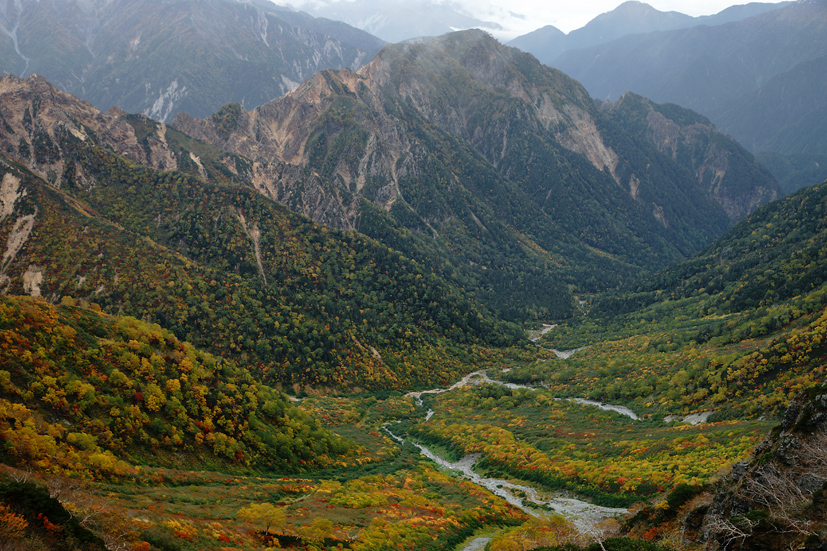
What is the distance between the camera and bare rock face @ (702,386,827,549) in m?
27.3

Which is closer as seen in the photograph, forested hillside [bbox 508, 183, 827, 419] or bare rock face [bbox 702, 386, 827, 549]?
bare rock face [bbox 702, 386, 827, 549]

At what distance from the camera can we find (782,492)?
1211 inches

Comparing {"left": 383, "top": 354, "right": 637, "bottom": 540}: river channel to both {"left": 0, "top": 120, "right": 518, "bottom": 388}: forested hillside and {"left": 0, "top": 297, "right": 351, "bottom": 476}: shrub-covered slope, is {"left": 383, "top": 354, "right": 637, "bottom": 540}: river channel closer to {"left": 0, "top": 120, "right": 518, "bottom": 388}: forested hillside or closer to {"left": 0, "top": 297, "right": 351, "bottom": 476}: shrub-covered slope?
{"left": 0, "top": 297, "right": 351, "bottom": 476}: shrub-covered slope

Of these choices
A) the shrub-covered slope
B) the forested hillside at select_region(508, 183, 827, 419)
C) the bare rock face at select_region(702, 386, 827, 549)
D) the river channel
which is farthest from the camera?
the forested hillside at select_region(508, 183, 827, 419)

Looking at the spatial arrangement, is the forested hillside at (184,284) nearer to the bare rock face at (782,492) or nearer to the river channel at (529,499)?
the river channel at (529,499)

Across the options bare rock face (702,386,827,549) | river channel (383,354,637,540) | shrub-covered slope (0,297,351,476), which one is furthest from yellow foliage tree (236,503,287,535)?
bare rock face (702,386,827,549)

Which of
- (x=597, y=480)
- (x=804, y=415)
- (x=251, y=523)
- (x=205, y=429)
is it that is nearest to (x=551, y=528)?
(x=597, y=480)

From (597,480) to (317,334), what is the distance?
121m

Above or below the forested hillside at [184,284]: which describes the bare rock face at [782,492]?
above

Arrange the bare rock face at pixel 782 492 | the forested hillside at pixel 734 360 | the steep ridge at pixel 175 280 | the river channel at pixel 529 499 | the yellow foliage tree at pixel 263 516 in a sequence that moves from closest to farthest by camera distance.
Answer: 1. the bare rock face at pixel 782 492
2. the yellow foliage tree at pixel 263 516
3. the river channel at pixel 529 499
4. the forested hillside at pixel 734 360
5. the steep ridge at pixel 175 280

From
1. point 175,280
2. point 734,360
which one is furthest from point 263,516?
point 175,280

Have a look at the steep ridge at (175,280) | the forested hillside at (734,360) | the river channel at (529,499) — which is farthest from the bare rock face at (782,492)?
the steep ridge at (175,280)

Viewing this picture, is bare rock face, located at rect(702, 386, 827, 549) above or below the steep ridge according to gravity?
above

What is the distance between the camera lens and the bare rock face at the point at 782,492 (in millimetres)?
27297
